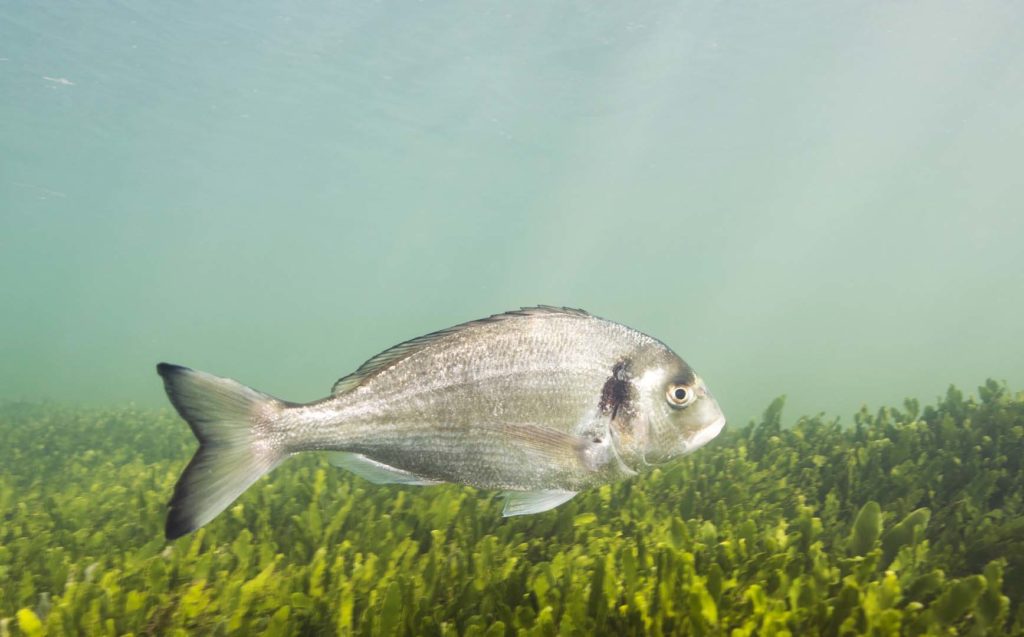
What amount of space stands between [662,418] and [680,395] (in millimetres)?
119

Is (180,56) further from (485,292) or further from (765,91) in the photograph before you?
(485,292)

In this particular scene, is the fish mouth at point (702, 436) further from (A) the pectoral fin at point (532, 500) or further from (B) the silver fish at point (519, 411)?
(A) the pectoral fin at point (532, 500)

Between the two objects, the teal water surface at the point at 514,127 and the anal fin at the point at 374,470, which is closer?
the anal fin at the point at 374,470

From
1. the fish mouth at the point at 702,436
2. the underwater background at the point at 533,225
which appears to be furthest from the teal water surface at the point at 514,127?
the fish mouth at the point at 702,436

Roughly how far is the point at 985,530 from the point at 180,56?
31.6 meters

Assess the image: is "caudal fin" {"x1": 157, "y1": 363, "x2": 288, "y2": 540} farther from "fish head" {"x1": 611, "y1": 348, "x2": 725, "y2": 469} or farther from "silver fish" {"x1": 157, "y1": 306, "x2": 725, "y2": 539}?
"fish head" {"x1": 611, "y1": 348, "x2": 725, "y2": 469}

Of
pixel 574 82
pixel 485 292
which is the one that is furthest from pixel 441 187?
pixel 485 292

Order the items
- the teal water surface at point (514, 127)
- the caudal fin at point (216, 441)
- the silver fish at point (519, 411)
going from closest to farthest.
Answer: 1. the caudal fin at point (216, 441)
2. the silver fish at point (519, 411)
3. the teal water surface at point (514, 127)

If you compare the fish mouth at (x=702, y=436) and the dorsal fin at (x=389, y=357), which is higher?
the dorsal fin at (x=389, y=357)

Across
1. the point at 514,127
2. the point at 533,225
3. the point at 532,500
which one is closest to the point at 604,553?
the point at 532,500

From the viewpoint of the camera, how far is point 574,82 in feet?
97.3

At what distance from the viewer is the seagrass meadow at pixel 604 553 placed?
2352 mm

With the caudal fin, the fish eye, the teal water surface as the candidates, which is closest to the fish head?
the fish eye

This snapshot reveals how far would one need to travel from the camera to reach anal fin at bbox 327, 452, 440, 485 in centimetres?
237
